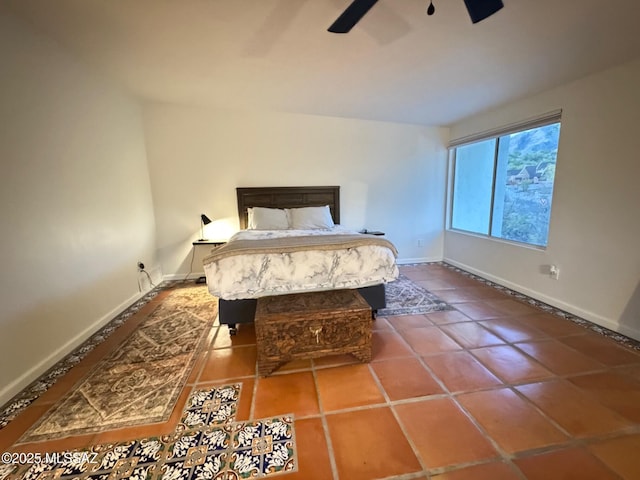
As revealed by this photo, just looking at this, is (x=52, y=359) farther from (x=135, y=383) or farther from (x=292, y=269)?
(x=292, y=269)

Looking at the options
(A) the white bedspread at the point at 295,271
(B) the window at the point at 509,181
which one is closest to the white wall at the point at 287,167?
(B) the window at the point at 509,181

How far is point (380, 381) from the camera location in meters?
1.76

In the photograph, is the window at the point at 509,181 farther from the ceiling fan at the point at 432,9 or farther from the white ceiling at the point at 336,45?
the ceiling fan at the point at 432,9

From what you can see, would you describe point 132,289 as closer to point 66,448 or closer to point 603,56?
point 66,448

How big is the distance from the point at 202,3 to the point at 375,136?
3.07m

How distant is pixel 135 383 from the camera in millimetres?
1773

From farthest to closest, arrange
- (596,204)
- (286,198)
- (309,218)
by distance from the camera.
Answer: (286,198)
(309,218)
(596,204)

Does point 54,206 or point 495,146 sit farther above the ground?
point 495,146

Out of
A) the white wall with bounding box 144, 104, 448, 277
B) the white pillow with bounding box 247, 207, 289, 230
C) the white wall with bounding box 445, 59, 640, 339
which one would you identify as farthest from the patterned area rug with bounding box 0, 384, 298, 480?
the white wall with bounding box 445, 59, 640, 339

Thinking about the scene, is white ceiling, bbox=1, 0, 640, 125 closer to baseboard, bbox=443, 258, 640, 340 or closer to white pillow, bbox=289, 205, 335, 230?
white pillow, bbox=289, 205, 335, 230

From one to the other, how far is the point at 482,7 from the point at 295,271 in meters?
1.98

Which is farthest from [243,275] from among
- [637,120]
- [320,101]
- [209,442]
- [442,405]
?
[637,120]

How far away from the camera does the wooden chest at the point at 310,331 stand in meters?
1.79

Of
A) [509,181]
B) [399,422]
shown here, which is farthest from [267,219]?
[509,181]
